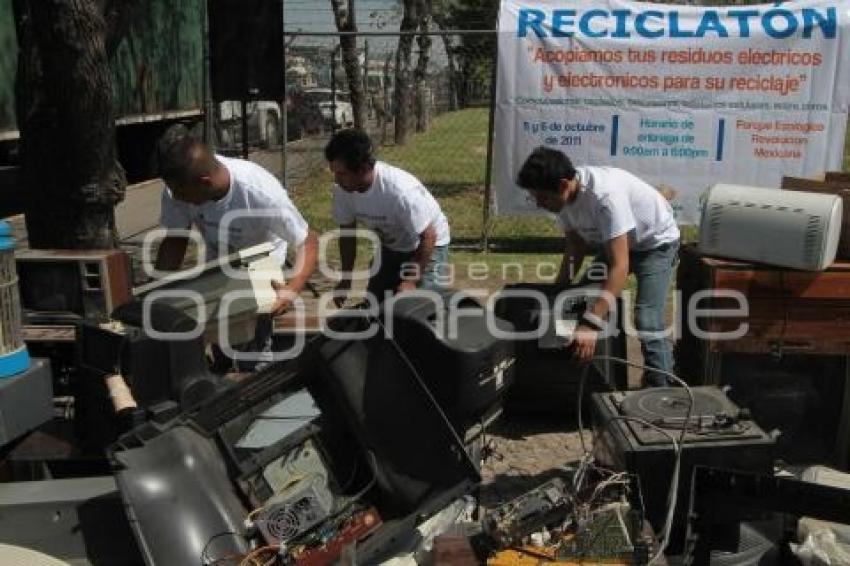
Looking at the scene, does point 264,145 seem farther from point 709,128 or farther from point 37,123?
point 37,123

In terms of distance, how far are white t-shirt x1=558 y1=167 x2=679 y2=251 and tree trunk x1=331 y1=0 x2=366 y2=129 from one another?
849 cm

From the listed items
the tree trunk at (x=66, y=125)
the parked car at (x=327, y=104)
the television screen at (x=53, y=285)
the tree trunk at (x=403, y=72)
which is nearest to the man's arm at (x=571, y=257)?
the television screen at (x=53, y=285)

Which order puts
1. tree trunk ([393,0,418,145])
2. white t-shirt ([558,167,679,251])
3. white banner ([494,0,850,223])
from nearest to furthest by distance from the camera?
white t-shirt ([558,167,679,251])
white banner ([494,0,850,223])
tree trunk ([393,0,418,145])

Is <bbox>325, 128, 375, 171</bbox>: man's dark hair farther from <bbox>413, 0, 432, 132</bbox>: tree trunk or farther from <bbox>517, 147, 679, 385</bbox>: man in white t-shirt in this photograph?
<bbox>413, 0, 432, 132</bbox>: tree trunk

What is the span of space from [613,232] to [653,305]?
2.05 feet

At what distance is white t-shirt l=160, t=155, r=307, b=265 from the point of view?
4262mm

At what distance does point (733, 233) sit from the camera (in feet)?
13.5

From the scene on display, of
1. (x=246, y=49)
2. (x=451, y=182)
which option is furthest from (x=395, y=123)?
(x=246, y=49)

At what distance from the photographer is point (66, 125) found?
16.7 ft

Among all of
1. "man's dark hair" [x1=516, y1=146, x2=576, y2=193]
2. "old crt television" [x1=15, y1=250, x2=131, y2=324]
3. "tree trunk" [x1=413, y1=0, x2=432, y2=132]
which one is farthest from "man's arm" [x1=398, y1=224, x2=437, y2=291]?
"tree trunk" [x1=413, y1=0, x2=432, y2=132]

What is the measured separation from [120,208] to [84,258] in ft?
25.1

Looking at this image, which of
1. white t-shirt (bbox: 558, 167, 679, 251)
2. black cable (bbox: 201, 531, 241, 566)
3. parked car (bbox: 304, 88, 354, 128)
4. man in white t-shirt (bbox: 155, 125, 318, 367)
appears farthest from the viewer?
parked car (bbox: 304, 88, 354, 128)

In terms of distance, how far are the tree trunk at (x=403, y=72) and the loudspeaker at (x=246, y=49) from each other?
26.1 ft

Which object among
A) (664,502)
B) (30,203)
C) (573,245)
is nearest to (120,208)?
(30,203)
